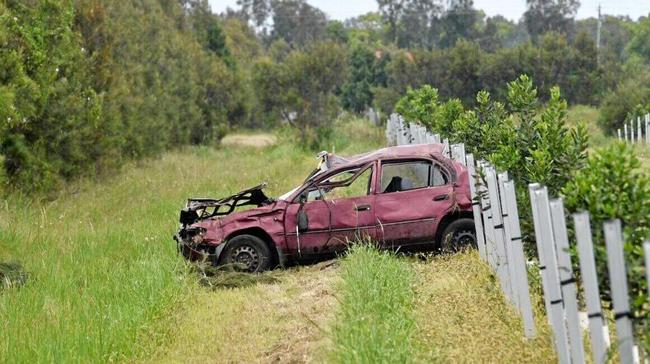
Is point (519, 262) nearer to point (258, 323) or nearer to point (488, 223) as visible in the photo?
point (488, 223)

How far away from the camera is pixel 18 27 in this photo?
19.3 m

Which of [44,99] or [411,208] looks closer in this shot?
[411,208]

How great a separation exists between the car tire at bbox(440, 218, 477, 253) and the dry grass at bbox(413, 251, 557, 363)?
105 centimetres

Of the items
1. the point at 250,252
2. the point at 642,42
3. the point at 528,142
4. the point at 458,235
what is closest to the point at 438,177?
the point at 458,235

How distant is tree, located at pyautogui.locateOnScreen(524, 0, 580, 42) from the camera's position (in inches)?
3524

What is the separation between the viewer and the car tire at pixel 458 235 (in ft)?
40.6

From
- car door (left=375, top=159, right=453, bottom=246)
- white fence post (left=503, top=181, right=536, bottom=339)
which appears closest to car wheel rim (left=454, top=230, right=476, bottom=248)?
car door (left=375, top=159, right=453, bottom=246)

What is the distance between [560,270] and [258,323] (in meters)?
3.94

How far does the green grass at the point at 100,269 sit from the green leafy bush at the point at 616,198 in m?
4.31

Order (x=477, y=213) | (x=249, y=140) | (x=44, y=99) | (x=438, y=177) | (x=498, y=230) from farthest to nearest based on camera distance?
1. (x=249, y=140)
2. (x=44, y=99)
3. (x=438, y=177)
4. (x=477, y=213)
5. (x=498, y=230)

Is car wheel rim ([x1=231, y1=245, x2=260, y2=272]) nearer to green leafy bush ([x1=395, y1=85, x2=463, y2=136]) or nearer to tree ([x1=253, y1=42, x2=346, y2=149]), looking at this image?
green leafy bush ([x1=395, y1=85, x2=463, y2=136])

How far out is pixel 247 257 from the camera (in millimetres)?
12664

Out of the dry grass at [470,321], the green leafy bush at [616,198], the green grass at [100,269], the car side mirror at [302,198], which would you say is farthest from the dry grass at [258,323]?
the green leafy bush at [616,198]

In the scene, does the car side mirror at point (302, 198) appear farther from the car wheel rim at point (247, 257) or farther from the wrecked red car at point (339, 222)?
the car wheel rim at point (247, 257)
